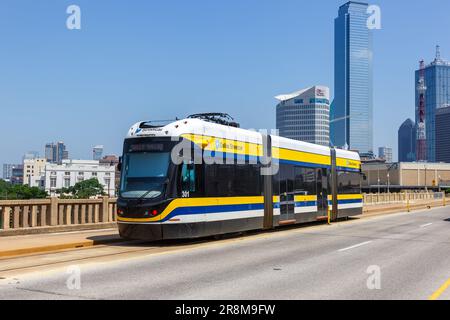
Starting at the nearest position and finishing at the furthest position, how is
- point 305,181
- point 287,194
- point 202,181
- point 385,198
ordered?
1. point 202,181
2. point 287,194
3. point 305,181
4. point 385,198

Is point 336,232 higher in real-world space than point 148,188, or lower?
lower

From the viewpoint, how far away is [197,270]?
11.3 m

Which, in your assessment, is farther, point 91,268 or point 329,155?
point 329,155

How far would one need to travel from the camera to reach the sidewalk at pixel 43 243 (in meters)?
13.8

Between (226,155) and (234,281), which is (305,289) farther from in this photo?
(226,155)

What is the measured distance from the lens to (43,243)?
Result: 15164 mm

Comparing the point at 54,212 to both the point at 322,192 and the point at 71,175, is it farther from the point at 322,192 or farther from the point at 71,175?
the point at 71,175

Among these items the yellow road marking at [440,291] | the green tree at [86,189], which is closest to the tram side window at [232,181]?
the yellow road marking at [440,291]

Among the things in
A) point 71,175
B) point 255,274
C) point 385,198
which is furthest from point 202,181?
point 71,175

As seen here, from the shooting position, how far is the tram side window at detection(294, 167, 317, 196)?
885 inches

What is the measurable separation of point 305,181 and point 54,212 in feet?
34.3

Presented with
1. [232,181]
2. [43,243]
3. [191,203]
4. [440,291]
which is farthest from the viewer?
[232,181]
